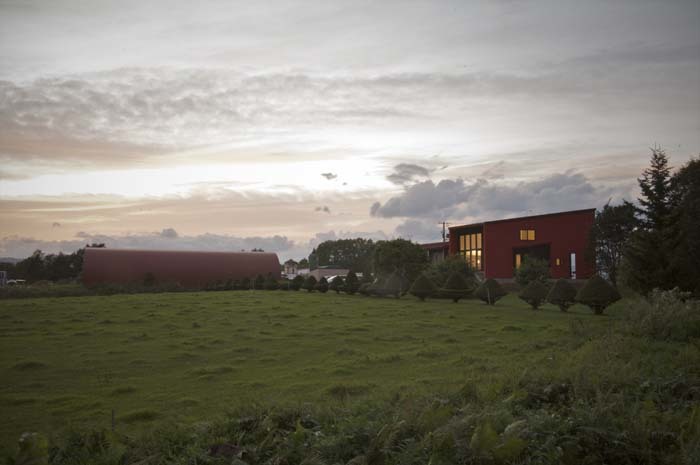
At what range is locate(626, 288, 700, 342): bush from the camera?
41.1 ft

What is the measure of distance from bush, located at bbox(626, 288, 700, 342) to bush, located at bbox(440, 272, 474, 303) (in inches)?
732

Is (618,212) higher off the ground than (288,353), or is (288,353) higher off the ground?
(618,212)

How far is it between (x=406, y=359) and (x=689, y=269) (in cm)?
2232

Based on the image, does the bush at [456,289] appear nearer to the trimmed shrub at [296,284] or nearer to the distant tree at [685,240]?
the distant tree at [685,240]

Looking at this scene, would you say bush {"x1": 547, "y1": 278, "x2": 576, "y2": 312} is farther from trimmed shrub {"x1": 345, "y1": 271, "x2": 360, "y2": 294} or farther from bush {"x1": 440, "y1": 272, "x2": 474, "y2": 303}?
trimmed shrub {"x1": 345, "y1": 271, "x2": 360, "y2": 294}

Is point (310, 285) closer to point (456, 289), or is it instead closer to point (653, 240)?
point (456, 289)

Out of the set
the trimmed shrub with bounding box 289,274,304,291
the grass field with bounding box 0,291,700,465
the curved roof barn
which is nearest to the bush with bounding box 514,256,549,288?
the grass field with bounding box 0,291,700,465

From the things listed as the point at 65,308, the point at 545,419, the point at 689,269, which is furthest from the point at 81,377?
the point at 689,269

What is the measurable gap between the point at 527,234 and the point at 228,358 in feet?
131

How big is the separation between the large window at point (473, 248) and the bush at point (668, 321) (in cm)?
3945

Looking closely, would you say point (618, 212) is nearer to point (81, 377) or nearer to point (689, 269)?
point (689, 269)

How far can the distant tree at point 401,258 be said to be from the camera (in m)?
46.6

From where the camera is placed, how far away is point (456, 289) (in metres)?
33.6

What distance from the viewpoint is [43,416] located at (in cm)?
952
